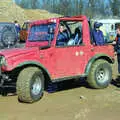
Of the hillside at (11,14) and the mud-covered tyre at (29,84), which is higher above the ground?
the hillside at (11,14)

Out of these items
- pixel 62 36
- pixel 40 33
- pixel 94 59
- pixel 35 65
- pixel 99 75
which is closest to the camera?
pixel 35 65

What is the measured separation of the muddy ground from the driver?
128cm

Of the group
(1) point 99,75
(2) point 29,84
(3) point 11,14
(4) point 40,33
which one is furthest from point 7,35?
(3) point 11,14

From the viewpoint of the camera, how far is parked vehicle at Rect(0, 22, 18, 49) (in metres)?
15.6

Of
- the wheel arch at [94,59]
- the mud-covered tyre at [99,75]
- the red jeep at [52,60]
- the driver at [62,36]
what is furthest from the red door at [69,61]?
the mud-covered tyre at [99,75]

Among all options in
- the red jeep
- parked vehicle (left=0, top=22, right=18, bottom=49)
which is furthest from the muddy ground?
parked vehicle (left=0, top=22, right=18, bottom=49)

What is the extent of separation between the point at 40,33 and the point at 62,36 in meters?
0.61

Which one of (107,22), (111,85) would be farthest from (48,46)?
(107,22)

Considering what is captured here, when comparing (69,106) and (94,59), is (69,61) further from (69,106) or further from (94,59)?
(69,106)

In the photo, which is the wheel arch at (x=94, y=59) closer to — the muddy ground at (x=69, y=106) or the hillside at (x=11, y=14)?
the muddy ground at (x=69, y=106)

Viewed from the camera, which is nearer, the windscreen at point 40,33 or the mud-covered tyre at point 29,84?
the mud-covered tyre at point 29,84

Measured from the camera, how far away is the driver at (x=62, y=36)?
9937 millimetres

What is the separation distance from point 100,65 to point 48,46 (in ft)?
6.21

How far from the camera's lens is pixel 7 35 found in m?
16.2
